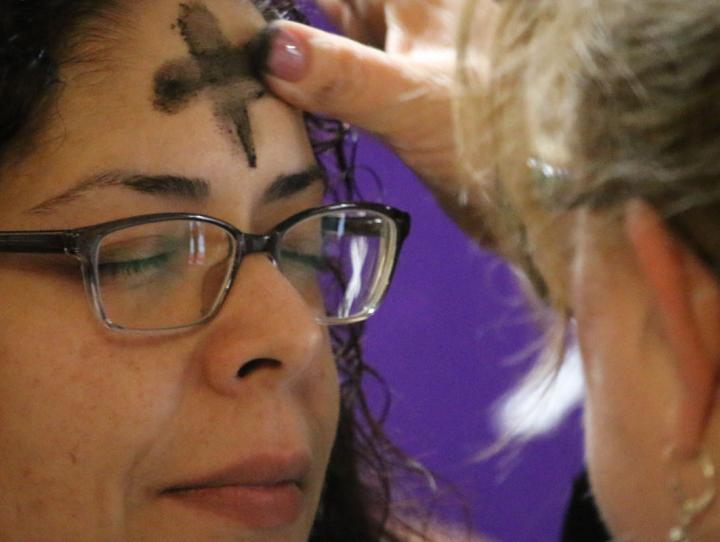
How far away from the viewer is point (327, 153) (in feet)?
4.24

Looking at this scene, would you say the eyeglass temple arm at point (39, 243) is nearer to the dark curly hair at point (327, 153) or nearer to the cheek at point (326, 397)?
the dark curly hair at point (327, 153)

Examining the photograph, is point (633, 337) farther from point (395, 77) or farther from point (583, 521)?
point (583, 521)

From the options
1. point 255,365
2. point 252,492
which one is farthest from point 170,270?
point 252,492

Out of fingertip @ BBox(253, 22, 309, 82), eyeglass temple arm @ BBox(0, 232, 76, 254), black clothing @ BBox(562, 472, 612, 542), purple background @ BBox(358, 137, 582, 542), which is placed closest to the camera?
eyeglass temple arm @ BBox(0, 232, 76, 254)

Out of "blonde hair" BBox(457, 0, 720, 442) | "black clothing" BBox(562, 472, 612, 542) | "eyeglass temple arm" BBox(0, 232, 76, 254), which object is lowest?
"black clothing" BBox(562, 472, 612, 542)

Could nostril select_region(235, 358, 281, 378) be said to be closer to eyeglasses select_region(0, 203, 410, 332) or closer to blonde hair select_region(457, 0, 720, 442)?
eyeglasses select_region(0, 203, 410, 332)

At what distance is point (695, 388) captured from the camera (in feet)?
2.35

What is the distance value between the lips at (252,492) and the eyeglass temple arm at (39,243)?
244 millimetres

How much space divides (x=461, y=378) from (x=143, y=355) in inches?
42.4

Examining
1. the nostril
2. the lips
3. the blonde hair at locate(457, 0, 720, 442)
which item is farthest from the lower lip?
the blonde hair at locate(457, 0, 720, 442)

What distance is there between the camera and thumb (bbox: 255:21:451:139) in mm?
1028

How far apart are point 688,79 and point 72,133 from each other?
54 centimetres

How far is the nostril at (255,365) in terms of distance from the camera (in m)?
0.92

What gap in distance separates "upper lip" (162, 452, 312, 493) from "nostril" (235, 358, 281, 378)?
0.26 feet
